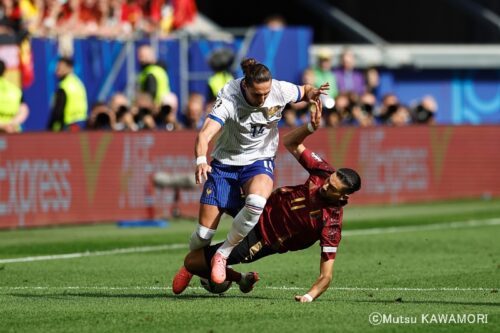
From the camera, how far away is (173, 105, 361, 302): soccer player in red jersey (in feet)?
35.0

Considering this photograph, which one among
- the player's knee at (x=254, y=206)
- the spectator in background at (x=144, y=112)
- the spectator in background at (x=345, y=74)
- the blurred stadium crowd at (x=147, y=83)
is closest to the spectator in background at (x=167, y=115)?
Answer: the blurred stadium crowd at (x=147, y=83)

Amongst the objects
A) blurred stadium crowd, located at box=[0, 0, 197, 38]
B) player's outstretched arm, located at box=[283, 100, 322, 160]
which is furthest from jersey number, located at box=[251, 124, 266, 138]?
blurred stadium crowd, located at box=[0, 0, 197, 38]

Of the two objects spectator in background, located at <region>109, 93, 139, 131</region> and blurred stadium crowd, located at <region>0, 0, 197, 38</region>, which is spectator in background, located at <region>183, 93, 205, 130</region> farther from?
blurred stadium crowd, located at <region>0, 0, 197, 38</region>

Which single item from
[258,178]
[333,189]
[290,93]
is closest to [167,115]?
[290,93]

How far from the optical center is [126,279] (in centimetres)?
1308

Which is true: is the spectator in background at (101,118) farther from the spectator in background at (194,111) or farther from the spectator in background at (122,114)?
the spectator in background at (194,111)

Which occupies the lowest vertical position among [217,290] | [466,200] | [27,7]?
[466,200]

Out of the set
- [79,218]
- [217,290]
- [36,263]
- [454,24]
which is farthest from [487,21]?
[217,290]

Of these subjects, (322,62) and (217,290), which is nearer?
(217,290)

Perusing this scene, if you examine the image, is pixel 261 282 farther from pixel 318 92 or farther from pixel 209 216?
pixel 318 92

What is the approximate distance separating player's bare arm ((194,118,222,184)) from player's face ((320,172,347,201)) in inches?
37.0

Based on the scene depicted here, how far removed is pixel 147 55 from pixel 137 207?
260 cm

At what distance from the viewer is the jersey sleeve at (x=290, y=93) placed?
1126cm

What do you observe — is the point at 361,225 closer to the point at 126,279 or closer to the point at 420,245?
the point at 420,245
